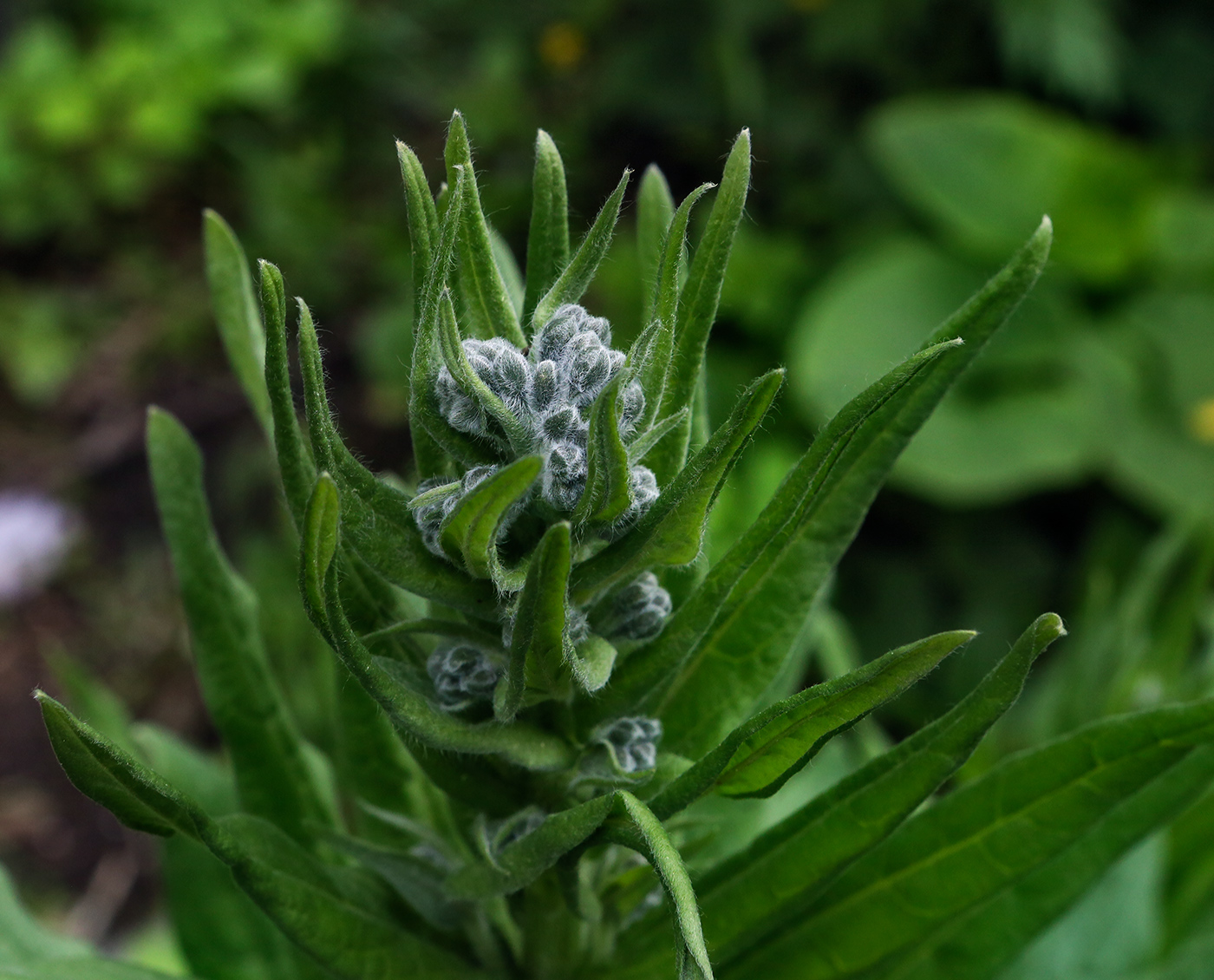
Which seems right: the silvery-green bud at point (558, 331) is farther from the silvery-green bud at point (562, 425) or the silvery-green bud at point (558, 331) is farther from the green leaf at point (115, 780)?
the green leaf at point (115, 780)

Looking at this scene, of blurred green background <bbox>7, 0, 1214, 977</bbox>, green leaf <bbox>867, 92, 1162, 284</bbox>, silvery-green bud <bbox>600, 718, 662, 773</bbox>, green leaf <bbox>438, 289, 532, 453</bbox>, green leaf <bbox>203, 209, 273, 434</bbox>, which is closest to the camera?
green leaf <bbox>438, 289, 532, 453</bbox>

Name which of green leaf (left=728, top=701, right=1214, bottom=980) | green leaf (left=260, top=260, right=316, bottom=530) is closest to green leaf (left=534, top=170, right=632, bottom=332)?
green leaf (left=260, top=260, right=316, bottom=530)

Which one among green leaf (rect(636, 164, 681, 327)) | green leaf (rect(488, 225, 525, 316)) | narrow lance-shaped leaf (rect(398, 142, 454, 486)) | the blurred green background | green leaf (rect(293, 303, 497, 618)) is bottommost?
the blurred green background

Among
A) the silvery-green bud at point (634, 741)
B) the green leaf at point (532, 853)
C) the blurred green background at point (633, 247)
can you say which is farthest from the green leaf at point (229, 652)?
the blurred green background at point (633, 247)

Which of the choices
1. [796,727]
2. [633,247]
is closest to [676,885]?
[796,727]

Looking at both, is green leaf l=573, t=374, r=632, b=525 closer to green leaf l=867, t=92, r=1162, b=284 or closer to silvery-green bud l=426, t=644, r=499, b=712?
silvery-green bud l=426, t=644, r=499, b=712

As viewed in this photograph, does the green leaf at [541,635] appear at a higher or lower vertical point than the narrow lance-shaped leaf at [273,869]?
higher
